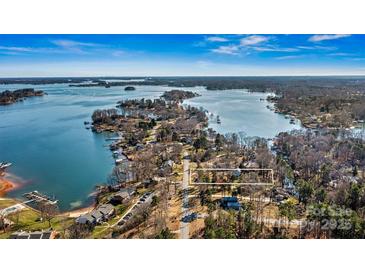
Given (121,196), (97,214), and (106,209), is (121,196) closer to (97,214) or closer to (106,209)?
(106,209)

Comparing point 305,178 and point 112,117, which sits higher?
point 112,117

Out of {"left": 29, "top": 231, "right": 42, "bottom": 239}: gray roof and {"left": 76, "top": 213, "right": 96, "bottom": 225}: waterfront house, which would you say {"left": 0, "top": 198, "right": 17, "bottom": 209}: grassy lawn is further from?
{"left": 76, "top": 213, "right": 96, "bottom": 225}: waterfront house

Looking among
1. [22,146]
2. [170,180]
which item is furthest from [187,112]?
[22,146]

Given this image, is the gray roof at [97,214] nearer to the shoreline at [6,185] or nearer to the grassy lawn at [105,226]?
the grassy lawn at [105,226]

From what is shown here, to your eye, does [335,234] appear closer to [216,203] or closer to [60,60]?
[216,203]

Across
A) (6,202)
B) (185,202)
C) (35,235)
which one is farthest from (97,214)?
(6,202)

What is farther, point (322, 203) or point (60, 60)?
point (60, 60)

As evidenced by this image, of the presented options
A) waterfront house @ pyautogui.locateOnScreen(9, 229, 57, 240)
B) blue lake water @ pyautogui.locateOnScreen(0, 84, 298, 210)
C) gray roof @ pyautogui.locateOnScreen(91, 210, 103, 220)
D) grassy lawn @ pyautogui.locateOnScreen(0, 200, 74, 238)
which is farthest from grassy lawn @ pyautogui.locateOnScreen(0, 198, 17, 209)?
gray roof @ pyautogui.locateOnScreen(91, 210, 103, 220)

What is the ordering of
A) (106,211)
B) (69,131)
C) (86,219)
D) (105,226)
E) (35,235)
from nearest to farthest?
(35,235)
(105,226)
(86,219)
(106,211)
(69,131)

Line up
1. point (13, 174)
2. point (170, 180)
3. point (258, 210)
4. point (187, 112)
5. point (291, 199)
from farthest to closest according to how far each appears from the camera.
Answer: point (187, 112) → point (13, 174) → point (170, 180) → point (291, 199) → point (258, 210)
